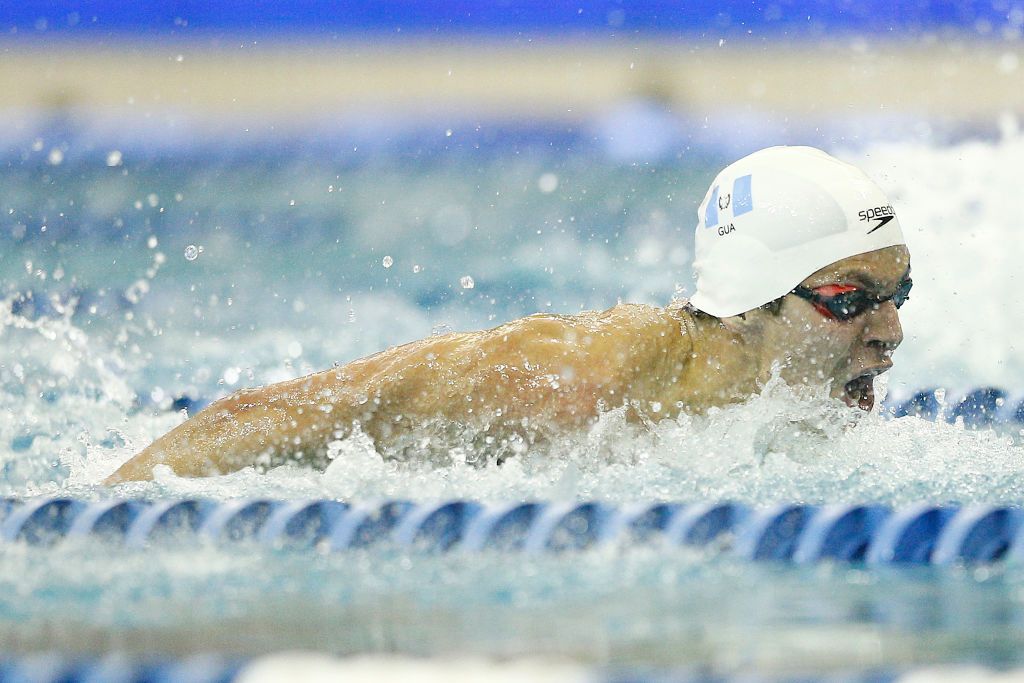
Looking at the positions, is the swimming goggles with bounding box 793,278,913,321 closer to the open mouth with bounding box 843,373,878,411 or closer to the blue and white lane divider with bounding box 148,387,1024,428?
the open mouth with bounding box 843,373,878,411

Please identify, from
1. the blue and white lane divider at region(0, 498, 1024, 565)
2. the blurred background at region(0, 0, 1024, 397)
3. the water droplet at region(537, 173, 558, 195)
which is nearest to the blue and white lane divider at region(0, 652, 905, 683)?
the blue and white lane divider at region(0, 498, 1024, 565)

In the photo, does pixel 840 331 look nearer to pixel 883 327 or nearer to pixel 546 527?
pixel 883 327

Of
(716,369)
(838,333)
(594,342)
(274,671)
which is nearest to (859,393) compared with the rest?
(838,333)

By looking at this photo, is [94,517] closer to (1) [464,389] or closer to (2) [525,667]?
(1) [464,389]

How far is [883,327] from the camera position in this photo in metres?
2.53

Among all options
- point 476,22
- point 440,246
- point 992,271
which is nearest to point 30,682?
point 992,271

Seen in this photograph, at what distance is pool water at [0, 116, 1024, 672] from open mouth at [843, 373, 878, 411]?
0.04 meters

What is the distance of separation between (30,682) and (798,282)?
1594 millimetres

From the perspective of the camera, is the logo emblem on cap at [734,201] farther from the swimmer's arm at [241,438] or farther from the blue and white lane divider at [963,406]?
the blue and white lane divider at [963,406]

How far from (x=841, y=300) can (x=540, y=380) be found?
589 mm

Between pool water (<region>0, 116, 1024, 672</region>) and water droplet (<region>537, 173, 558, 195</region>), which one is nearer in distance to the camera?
pool water (<region>0, 116, 1024, 672</region>)

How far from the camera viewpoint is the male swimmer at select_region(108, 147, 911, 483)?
2523 mm

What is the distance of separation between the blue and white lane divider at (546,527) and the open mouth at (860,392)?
48cm

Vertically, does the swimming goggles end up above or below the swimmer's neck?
above
